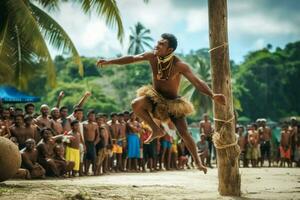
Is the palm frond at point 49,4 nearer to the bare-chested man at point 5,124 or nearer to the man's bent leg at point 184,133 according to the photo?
the bare-chested man at point 5,124

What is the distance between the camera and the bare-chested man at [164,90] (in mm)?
6945

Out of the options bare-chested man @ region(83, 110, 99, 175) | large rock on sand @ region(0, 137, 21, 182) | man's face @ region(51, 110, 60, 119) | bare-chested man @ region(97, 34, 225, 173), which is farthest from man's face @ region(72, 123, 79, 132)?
bare-chested man @ region(97, 34, 225, 173)

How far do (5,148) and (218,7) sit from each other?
4579mm

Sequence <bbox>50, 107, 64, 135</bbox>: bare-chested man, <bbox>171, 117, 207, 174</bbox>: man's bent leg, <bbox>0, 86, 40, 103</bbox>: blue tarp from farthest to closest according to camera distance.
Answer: <bbox>0, 86, 40, 103</bbox>: blue tarp < <bbox>50, 107, 64, 135</bbox>: bare-chested man < <bbox>171, 117, 207, 174</bbox>: man's bent leg

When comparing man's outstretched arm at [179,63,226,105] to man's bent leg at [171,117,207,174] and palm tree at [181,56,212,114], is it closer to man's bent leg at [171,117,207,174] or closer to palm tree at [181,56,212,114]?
man's bent leg at [171,117,207,174]

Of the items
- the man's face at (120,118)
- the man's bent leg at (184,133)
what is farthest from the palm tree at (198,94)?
the man's bent leg at (184,133)

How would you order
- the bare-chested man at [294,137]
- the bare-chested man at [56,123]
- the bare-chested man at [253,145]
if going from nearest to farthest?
1. the bare-chested man at [56,123]
2. the bare-chested man at [253,145]
3. the bare-chested man at [294,137]

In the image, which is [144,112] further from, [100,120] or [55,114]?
[100,120]

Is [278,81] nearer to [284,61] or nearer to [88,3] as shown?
[284,61]

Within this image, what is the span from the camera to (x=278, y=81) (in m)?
58.5

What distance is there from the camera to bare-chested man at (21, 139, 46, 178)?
1106 centimetres

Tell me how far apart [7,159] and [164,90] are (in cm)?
329

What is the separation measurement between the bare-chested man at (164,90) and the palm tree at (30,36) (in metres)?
4.93

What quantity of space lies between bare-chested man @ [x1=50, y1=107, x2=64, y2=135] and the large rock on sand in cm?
366
